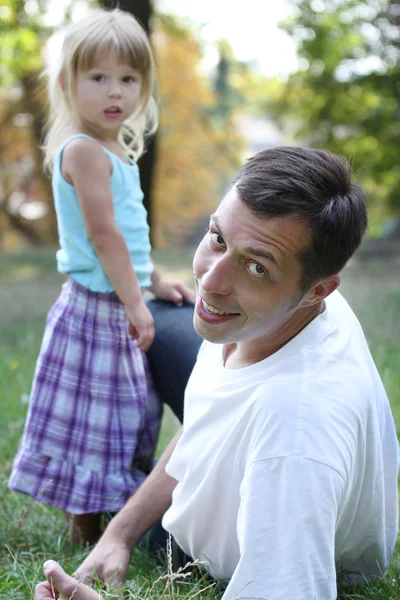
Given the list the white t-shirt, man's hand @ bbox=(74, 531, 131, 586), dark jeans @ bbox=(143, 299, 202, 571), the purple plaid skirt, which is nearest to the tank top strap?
the purple plaid skirt

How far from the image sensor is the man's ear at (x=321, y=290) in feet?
5.46

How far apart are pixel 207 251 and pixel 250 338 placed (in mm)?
215

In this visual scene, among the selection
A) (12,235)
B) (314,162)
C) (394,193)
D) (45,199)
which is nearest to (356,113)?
(394,193)

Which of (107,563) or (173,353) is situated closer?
(107,563)

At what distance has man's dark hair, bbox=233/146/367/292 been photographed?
159 cm

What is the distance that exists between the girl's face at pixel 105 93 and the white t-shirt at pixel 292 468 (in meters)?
1.04

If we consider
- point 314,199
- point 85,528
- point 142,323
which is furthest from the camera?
point 85,528

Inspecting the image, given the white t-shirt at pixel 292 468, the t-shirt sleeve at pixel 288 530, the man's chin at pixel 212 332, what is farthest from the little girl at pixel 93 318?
the t-shirt sleeve at pixel 288 530

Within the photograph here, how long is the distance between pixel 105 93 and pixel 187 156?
59.6 feet

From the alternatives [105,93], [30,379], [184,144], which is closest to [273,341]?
[105,93]

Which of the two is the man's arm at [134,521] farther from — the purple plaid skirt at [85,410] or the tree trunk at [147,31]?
the tree trunk at [147,31]

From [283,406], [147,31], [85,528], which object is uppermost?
[147,31]

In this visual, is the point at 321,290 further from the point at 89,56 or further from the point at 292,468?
the point at 89,56

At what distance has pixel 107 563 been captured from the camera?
2.09 meters
